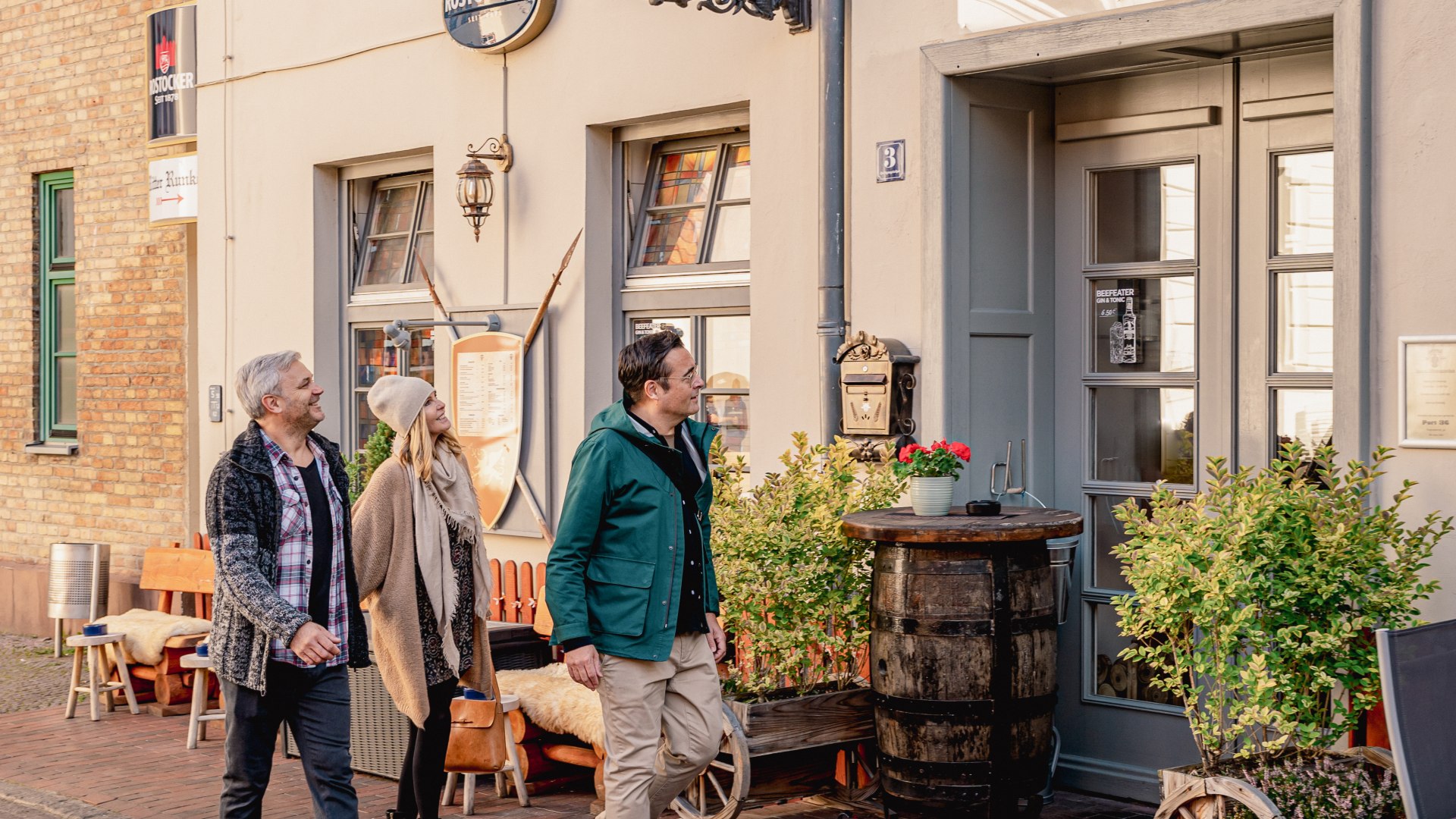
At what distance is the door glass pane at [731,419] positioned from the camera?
7.82 meters

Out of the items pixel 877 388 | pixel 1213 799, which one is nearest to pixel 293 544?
pixel 877 388

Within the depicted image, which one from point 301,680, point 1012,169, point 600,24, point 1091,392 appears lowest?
point 301,680

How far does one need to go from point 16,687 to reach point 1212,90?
7482 millimetres

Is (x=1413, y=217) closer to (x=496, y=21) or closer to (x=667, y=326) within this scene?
(x=667, y=326)

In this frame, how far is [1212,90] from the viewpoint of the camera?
6270mm

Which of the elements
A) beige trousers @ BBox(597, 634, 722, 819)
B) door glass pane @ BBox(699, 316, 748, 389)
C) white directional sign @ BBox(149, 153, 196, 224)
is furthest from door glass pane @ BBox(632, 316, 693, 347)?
white directional sign @ BBox(149, 153, 196, 224)

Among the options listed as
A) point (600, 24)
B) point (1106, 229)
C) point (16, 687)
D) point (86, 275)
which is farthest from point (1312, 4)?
point (86, 275)

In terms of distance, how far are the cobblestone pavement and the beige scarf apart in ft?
14.0

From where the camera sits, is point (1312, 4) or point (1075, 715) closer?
point (1312, 4)

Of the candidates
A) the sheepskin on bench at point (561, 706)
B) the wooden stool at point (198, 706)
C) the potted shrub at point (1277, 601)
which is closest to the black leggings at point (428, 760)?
the sheepskin on bench at point (561, 706)

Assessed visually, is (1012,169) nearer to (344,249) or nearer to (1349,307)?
(1349,307)

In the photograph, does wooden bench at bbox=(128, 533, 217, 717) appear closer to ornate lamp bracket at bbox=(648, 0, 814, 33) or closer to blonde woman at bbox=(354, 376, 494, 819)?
blonde woman at bbox=(354, 376, 494, 819)

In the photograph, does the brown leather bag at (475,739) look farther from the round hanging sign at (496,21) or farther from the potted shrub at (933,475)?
the round hanging sign at (496,21)

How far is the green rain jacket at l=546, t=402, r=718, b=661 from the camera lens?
488 cm
